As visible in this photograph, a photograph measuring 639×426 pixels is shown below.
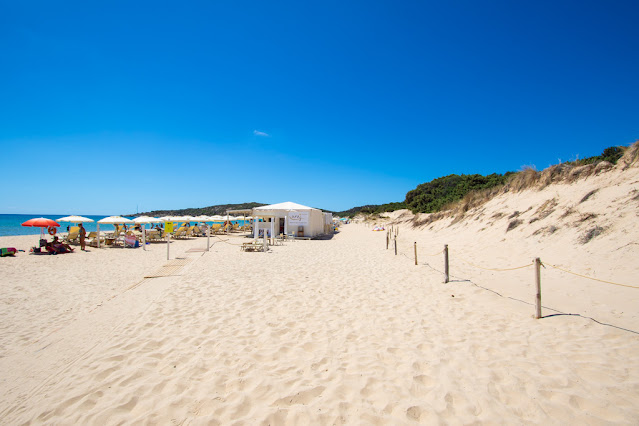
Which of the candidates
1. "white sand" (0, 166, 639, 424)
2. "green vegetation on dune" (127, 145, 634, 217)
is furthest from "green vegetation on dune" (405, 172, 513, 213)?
"white sand" (0, 166, 639, 424)

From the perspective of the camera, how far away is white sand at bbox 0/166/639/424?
2764mm

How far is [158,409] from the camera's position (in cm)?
275

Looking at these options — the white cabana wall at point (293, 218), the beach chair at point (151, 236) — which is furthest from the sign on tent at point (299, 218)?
the beach chair at point (151, 236)

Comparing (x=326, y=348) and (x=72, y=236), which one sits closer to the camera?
(x=326, y=348)

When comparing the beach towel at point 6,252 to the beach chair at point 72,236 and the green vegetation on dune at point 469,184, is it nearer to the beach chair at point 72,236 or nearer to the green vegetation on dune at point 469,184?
the beach chair at point 72,236

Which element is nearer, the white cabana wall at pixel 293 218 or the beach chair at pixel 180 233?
the white cabana wall at pixel 293 218

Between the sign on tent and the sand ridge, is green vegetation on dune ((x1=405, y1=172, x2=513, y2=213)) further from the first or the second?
the sand ridge

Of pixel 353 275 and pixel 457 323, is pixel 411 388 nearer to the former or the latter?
pixel 457 323

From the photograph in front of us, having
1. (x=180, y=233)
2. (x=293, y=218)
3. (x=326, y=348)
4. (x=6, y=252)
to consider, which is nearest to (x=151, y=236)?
(x=180, y=233)

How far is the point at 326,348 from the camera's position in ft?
13.1

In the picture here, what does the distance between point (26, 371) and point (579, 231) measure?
13.6m

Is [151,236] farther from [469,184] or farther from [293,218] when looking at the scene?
[469,184]

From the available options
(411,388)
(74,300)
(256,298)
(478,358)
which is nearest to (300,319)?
(256,298)

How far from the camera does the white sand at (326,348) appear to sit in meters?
2.76
